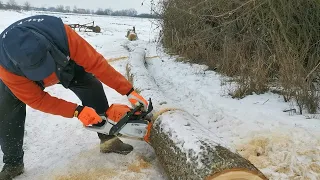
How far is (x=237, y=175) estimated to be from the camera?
6.95ft

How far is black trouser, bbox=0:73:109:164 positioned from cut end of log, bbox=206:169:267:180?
4.74 feet

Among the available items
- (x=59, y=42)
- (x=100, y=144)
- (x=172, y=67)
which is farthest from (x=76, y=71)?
(x=172, y=67)

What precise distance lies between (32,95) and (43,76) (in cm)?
23

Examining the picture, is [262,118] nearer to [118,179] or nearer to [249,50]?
[118,179]

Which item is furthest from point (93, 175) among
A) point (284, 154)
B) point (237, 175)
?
point (284, 154)

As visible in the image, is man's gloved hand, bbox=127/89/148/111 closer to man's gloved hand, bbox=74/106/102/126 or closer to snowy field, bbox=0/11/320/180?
man's gloved hand, bbox=74/106/102/126

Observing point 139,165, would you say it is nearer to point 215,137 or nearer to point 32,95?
A: point 215,137

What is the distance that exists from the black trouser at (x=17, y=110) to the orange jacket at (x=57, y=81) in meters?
0.26

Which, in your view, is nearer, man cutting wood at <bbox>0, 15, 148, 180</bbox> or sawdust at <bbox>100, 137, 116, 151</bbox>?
man cutting wood at <bbox>0, 15, 148, 180</bbox>

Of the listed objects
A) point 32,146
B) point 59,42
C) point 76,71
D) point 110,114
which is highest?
point 59,42

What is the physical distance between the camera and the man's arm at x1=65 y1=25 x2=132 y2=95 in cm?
265

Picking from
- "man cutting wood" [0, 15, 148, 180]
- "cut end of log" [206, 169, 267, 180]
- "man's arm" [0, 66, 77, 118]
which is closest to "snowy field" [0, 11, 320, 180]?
"man cutting wood" [0, 15, 148, 180]

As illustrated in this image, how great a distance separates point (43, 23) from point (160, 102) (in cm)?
159

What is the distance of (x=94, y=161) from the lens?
3.13 m
